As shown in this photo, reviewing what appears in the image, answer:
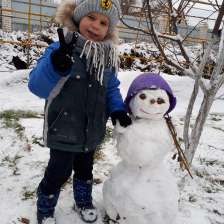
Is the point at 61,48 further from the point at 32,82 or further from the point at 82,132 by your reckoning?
the point at 82,132

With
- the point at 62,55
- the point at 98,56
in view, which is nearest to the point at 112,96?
the point at 98,56

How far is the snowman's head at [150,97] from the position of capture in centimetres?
197

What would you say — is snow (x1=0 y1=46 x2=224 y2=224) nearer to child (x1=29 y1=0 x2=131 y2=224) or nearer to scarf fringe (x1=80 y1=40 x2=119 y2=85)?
child (x1=29 y1=0 x2=131 y2=224)

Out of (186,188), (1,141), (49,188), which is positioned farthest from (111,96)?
(1,141)

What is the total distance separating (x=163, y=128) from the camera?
6.61 ft

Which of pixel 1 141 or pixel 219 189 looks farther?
pixel 1 141

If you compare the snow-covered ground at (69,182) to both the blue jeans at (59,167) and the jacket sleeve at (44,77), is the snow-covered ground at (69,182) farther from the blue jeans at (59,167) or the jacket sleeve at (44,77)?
the jacket sleeve at (44,77)

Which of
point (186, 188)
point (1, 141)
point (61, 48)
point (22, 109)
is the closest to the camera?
point (61, 48)

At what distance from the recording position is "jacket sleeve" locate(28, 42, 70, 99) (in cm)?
173

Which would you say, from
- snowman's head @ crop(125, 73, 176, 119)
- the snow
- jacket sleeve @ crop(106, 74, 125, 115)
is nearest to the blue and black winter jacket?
jacket sleeve @ crop(106, 74, 125, 115)

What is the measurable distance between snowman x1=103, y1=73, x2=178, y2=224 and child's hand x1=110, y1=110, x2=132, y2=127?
29 millimetres

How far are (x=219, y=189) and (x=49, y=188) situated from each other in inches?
60.8

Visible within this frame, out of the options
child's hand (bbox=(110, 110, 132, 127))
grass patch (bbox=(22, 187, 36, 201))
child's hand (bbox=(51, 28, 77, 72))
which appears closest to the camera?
child's hand (bbox=(51, 28, 77, 72))

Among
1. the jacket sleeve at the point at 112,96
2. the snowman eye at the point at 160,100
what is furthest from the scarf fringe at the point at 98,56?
the snowman eye at the point at 160,100
